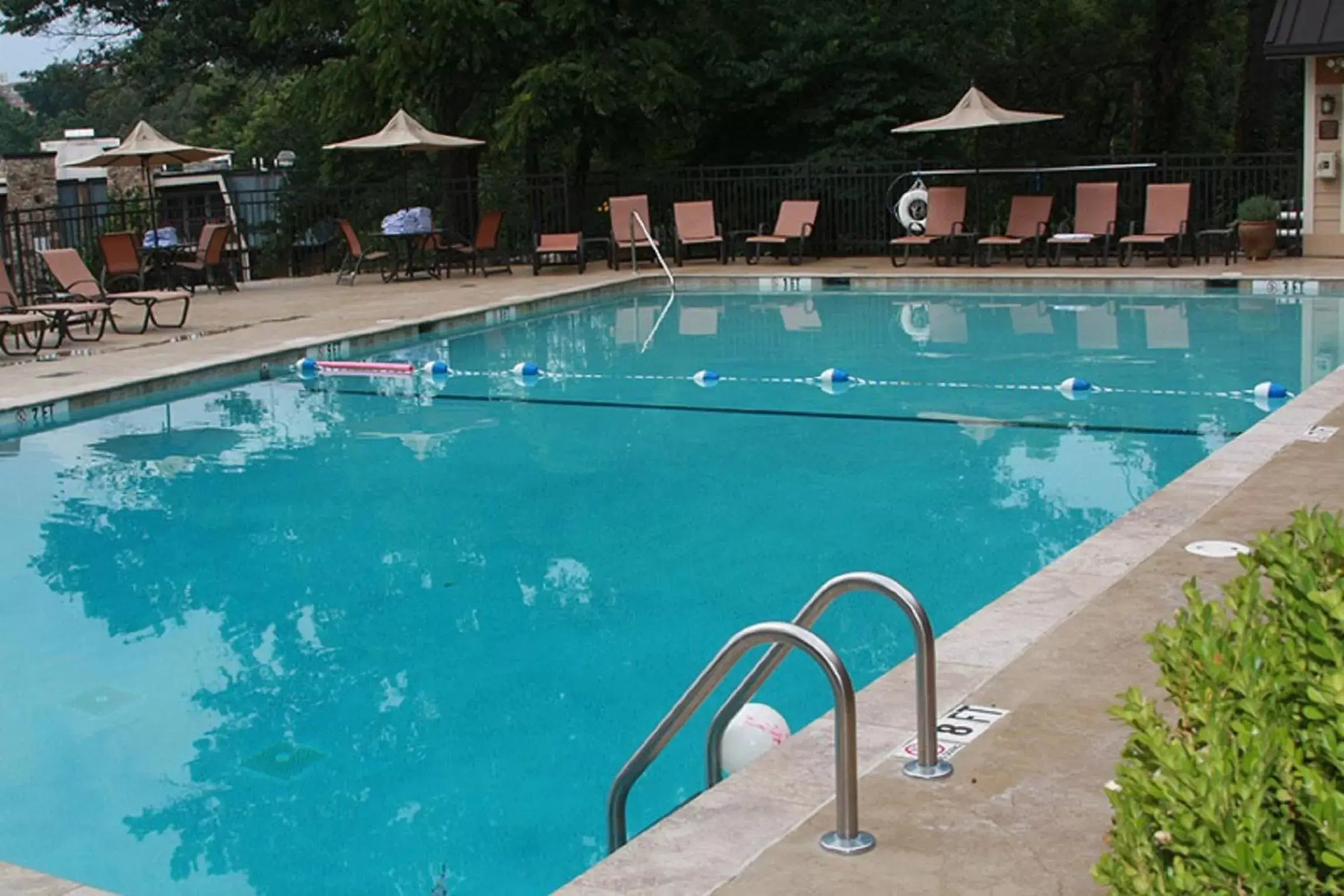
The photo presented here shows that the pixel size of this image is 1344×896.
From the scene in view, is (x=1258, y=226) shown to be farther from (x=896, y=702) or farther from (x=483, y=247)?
(x=896, y=702)

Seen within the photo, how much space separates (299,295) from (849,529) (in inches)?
512

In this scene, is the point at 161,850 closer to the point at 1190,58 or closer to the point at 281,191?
the point at 281,191

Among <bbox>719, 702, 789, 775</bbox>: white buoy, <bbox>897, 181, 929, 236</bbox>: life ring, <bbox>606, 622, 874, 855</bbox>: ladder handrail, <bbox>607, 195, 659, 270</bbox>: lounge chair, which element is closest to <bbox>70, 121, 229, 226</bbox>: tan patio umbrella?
<bbox>607, 195, 659, 270</bbox>: lounge chair

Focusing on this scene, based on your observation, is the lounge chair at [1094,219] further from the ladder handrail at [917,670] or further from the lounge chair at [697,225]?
the ladder handrail at [917,670]

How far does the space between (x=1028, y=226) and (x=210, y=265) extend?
1019cm

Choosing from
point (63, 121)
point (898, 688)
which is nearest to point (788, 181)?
point (898, 688)

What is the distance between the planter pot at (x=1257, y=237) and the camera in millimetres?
17953

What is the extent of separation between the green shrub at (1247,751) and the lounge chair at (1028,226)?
1741cm

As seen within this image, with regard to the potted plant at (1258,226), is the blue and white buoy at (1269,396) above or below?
below

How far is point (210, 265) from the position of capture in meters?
19.5

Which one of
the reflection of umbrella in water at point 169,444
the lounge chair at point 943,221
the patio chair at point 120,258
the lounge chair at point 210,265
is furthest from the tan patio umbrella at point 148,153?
the lounge chair at point 943,221

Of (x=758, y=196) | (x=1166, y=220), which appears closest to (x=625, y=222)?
(x=758, y=196)

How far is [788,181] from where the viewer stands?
73.9ft

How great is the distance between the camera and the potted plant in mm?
17875
